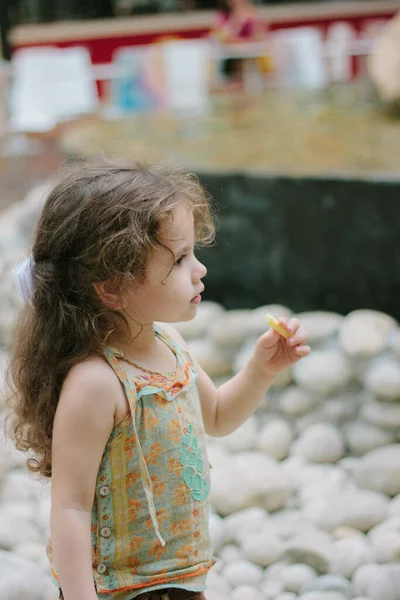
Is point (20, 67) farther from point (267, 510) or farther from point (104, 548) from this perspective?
point (104, 548)

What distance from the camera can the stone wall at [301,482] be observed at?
151 centimetres

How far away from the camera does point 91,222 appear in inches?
39.1

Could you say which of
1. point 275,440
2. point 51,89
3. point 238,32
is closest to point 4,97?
point 51,89

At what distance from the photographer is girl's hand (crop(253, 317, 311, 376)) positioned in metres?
1.12

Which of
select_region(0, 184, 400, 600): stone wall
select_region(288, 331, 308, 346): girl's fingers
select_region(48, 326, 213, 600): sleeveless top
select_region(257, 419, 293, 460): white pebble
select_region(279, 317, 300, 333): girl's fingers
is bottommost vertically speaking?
select_region(257, 419, 293, 460): white pebble

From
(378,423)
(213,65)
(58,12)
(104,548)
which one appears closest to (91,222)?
(104,548)

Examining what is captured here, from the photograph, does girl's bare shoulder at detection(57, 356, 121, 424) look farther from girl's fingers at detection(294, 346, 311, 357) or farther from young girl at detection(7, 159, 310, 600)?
girl's fingers at detection(294, 346, 311, 357)

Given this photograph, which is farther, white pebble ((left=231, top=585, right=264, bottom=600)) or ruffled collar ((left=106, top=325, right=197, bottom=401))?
white pebble ((left=231, top=585, right=264, bottom=600))

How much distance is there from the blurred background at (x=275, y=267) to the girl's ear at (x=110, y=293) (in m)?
0.21

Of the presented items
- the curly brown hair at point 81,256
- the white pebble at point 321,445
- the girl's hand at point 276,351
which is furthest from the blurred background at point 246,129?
the white pebble at point 321,445

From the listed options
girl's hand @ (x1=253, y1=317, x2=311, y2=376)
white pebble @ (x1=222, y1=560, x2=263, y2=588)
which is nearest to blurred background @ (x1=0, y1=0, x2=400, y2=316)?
girl's hand @ (x1=253, y1=317, x2=311, y2=376)

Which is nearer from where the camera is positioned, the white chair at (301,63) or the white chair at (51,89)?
the white chair at (51,89)

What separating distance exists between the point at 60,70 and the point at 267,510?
152 inches

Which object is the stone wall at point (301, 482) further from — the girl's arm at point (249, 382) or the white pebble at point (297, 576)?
the girl's arm at point (249, 382)
